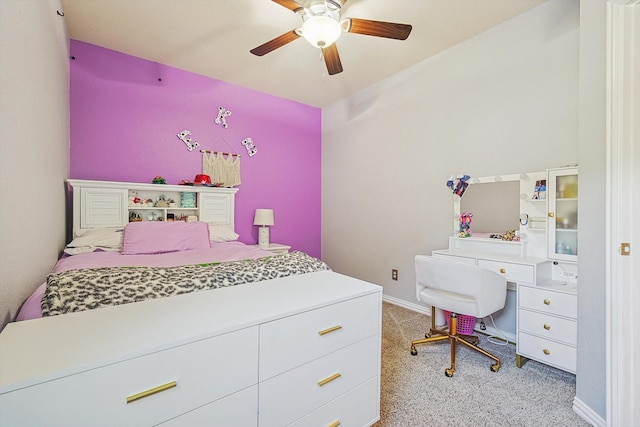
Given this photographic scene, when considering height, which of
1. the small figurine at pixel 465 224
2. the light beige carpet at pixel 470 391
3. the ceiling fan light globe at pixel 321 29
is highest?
the ceiling fan light globe at pixel 321 29

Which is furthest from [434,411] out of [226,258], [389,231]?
[389,231]

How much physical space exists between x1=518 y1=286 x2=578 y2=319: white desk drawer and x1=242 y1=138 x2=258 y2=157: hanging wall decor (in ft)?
10.5

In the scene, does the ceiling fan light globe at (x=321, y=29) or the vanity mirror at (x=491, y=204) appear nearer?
the ceiling fan light globe at (x=321, y=29)

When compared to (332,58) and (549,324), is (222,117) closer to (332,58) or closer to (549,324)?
(332,58)

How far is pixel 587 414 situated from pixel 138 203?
375 centimetres

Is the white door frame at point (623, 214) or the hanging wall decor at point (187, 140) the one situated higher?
the hanging wall decor at point (187, 140)

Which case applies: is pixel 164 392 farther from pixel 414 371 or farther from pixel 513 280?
pixel 513 280

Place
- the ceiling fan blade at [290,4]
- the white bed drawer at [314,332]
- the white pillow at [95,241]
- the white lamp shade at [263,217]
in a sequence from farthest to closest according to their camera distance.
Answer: the white lamp shade at [263,217] → the white pillow at [95,241] → the ceiling fan blade at [290,4] → the white bed drawer at [314,332]

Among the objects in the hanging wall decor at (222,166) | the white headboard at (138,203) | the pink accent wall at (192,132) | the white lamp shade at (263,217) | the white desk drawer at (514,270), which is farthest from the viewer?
the white lamp shade at (263,217)

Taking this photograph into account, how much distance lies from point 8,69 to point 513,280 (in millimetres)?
2927

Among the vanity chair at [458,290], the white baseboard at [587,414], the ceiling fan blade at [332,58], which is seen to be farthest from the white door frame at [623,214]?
the ceiling fan blade at [332,58]

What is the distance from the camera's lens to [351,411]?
1.27 metres

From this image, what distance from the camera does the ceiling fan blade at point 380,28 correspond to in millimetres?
1798

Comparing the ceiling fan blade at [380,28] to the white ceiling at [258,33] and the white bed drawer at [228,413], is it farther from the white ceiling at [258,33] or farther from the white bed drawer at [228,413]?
the white bed drawer at [228,413]
